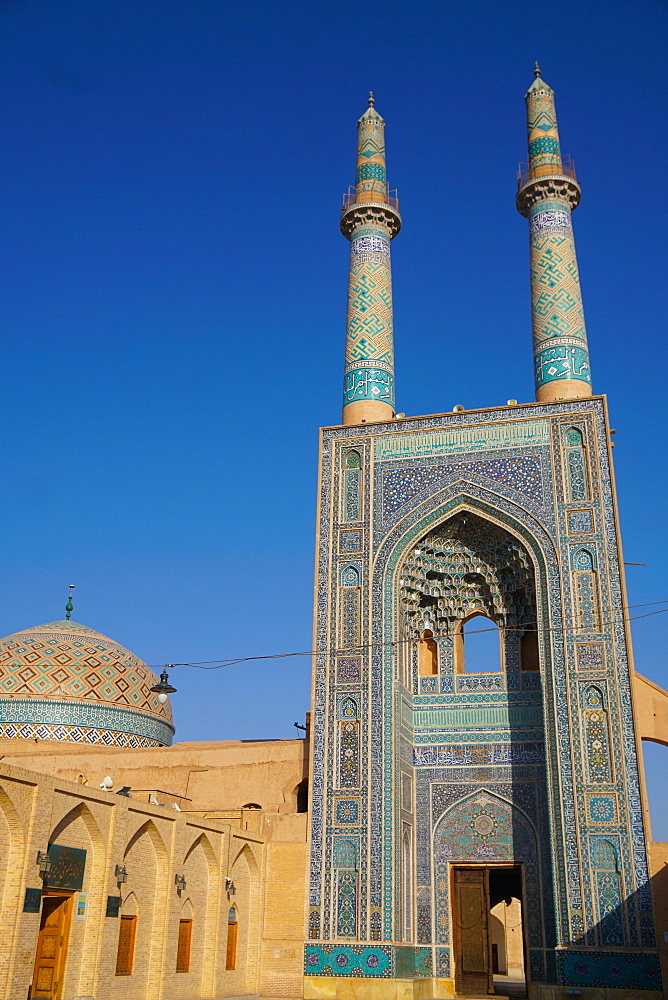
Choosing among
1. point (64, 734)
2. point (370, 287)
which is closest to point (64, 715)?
point (64, 734)

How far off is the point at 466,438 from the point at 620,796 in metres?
4.97

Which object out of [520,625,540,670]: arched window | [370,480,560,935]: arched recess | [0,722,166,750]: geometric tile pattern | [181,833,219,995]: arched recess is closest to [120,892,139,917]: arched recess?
[181,833,219,995]: arched recess

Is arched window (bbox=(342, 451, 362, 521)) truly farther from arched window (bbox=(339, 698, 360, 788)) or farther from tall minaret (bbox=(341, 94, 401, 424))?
arched window (bbox=(339, 698, 360, 788))

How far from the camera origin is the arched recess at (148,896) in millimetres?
10383

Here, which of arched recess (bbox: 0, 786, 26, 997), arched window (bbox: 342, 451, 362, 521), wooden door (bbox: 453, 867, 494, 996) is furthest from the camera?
arched window (bbox: 342, 451, 362, 521)

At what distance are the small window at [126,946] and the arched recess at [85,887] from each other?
1.70 feet

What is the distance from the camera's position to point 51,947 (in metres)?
9.36

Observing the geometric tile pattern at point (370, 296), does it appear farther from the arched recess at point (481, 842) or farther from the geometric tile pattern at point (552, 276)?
the arched recess at point (481, 842)

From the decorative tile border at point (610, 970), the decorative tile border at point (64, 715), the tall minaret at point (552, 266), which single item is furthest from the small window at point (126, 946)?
the tall minaret at point (552, 266)

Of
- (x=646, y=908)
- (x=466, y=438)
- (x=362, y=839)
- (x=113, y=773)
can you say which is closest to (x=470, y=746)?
(x=362, y=839)

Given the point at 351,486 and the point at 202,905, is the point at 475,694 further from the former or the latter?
the point at 202,905

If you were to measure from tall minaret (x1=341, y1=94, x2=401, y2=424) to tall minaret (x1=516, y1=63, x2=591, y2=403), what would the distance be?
2.13 metres

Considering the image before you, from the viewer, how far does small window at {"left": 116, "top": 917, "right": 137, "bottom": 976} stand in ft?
33.1

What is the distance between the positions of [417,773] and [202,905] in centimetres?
318
